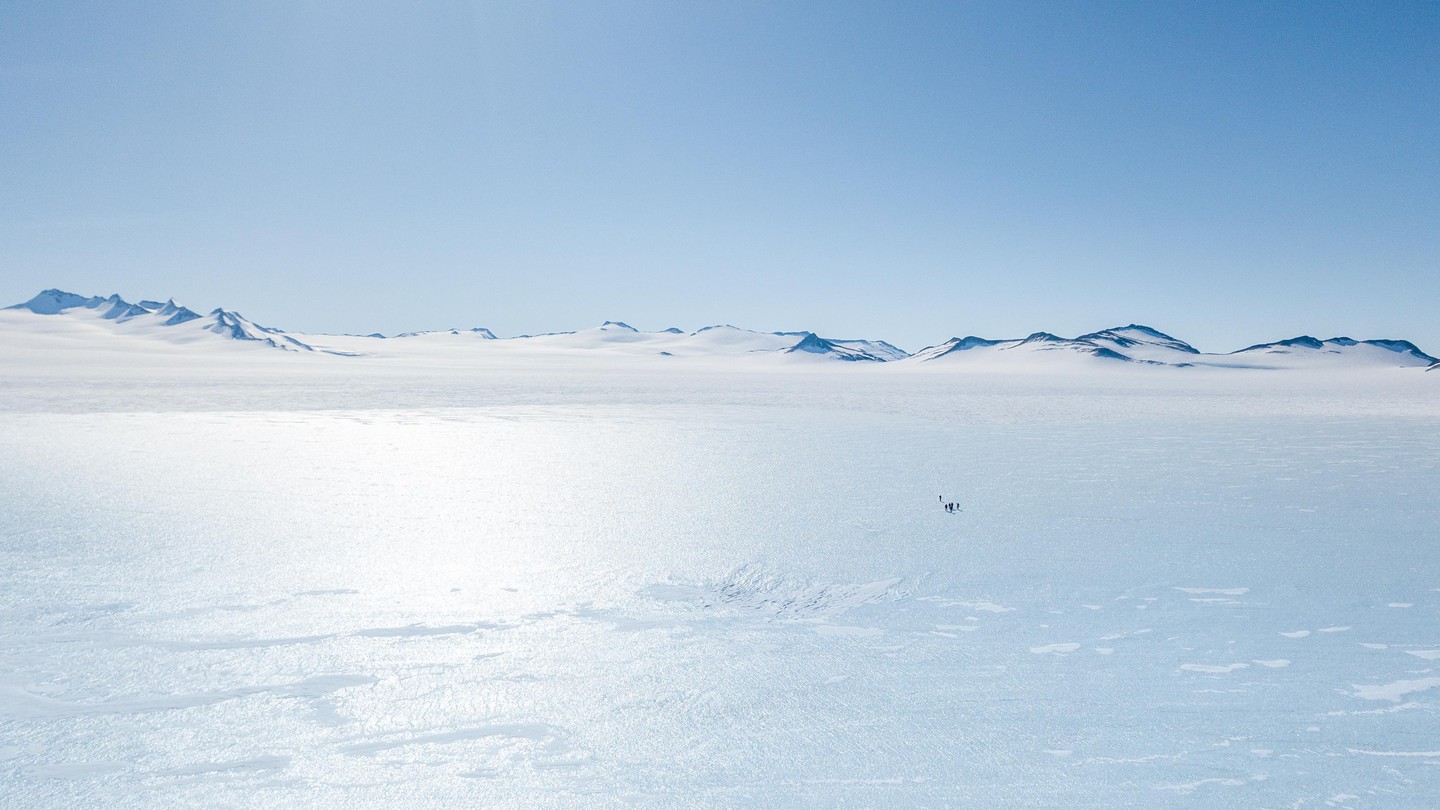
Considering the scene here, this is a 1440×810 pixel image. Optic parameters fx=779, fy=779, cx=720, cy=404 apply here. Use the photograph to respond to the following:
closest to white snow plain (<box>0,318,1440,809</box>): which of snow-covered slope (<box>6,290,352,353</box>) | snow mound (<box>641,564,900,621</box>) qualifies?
snow mound (<box>641,564,900,621</box>)

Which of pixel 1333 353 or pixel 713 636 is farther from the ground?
pixel 1333 353

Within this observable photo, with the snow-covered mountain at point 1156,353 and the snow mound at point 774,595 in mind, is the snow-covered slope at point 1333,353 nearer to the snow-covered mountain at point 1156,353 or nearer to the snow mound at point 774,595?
the snow-covered mountain at point 1156,353

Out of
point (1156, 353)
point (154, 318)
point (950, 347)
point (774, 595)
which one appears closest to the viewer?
point (774, 595)

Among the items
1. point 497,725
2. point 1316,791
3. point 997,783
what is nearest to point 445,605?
point 497,725

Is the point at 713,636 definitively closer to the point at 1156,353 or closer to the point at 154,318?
the point at 1156,353

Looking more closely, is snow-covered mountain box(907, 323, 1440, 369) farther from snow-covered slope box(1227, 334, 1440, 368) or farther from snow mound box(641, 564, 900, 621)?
snow mound box(641, 564, 900, 621)

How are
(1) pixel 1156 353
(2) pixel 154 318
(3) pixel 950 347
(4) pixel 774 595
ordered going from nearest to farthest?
1. (4) pixel 774 595
2. (1) pixel 1156 353
3. (2) pixel 154 318
4. (3) pixel 950 347

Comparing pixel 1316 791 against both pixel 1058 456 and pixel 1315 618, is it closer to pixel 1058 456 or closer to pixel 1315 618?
pixel 1315 618

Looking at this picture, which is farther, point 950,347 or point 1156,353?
point 950,347

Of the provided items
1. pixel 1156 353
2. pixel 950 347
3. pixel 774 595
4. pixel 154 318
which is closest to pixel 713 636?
pixel 774 595
